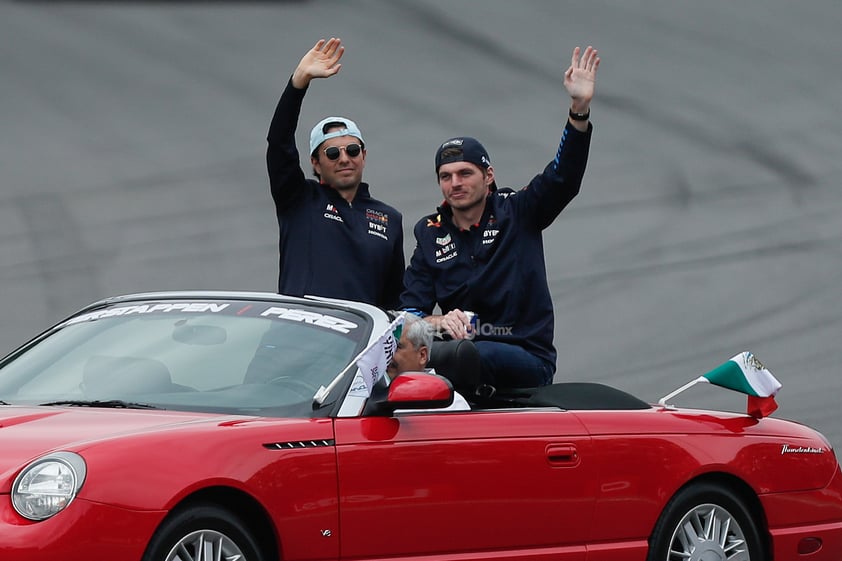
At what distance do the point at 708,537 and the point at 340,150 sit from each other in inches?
98.4

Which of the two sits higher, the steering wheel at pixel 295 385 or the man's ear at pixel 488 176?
the man's ear at pixel 488 176

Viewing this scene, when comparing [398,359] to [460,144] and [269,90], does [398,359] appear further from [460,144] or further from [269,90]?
[269,90]

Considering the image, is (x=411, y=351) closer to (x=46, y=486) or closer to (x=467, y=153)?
(x=467, y=153)

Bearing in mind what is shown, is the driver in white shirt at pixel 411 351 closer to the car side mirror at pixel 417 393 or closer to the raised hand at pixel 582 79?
the car side mirror at pixel 417 393

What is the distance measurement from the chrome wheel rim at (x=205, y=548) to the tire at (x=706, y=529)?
221 cm

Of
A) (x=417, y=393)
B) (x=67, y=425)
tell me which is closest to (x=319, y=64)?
(x=417, y=393)

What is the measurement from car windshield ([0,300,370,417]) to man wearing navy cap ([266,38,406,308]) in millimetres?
1341

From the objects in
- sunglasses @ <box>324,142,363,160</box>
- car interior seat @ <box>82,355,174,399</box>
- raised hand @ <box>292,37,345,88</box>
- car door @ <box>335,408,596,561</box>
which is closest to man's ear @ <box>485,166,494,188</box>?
sunglasses @ <box>324,142,363,160</box>

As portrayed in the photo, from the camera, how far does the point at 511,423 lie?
6.29m

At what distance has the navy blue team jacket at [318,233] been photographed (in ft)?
25.1

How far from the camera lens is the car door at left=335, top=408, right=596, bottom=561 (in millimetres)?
5613

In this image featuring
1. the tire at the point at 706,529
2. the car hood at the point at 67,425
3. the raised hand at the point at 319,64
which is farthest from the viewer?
the raised hand at the point at 319,64

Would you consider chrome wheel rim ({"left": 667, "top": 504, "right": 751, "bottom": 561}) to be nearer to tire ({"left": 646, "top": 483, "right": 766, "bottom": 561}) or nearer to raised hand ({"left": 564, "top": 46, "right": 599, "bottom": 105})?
tire ({"left": 646, "top": 483, "right": 766, "bottom": 561})

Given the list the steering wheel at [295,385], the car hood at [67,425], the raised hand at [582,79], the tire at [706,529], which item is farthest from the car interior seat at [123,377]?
the raised hand at [582,79]
